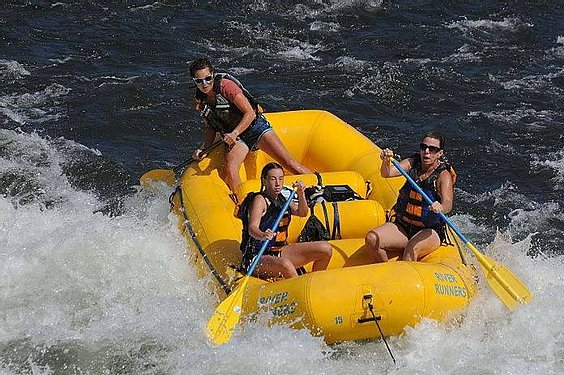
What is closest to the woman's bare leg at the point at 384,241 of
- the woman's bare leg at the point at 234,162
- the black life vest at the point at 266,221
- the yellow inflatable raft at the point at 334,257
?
the yellow inflatable raft at the point at 334,257

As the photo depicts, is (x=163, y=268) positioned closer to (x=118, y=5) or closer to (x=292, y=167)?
(x=292, y=167)

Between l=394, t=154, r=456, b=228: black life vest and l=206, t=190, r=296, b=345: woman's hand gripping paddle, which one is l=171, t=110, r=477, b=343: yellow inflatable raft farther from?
l=394, t=154, r=456, b=228: black life vest

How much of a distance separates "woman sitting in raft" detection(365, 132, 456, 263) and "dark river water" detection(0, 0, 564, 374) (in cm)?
61

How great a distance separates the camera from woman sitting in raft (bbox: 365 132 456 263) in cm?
652

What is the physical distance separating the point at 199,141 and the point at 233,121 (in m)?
2.97

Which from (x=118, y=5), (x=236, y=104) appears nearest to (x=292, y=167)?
(x=236, y=104)

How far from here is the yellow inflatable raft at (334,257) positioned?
5.81m

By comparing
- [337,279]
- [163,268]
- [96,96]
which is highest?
[337,279]

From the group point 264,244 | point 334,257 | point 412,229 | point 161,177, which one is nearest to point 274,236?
point 264,244

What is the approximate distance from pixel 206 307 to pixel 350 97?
232 inches

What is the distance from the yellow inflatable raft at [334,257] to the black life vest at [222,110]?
286mm

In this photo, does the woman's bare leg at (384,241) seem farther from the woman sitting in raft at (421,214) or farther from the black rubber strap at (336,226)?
the black rubber strap at (336,226)

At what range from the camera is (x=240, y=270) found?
6.55 m

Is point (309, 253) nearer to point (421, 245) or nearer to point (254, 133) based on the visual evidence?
point (421, 245)
